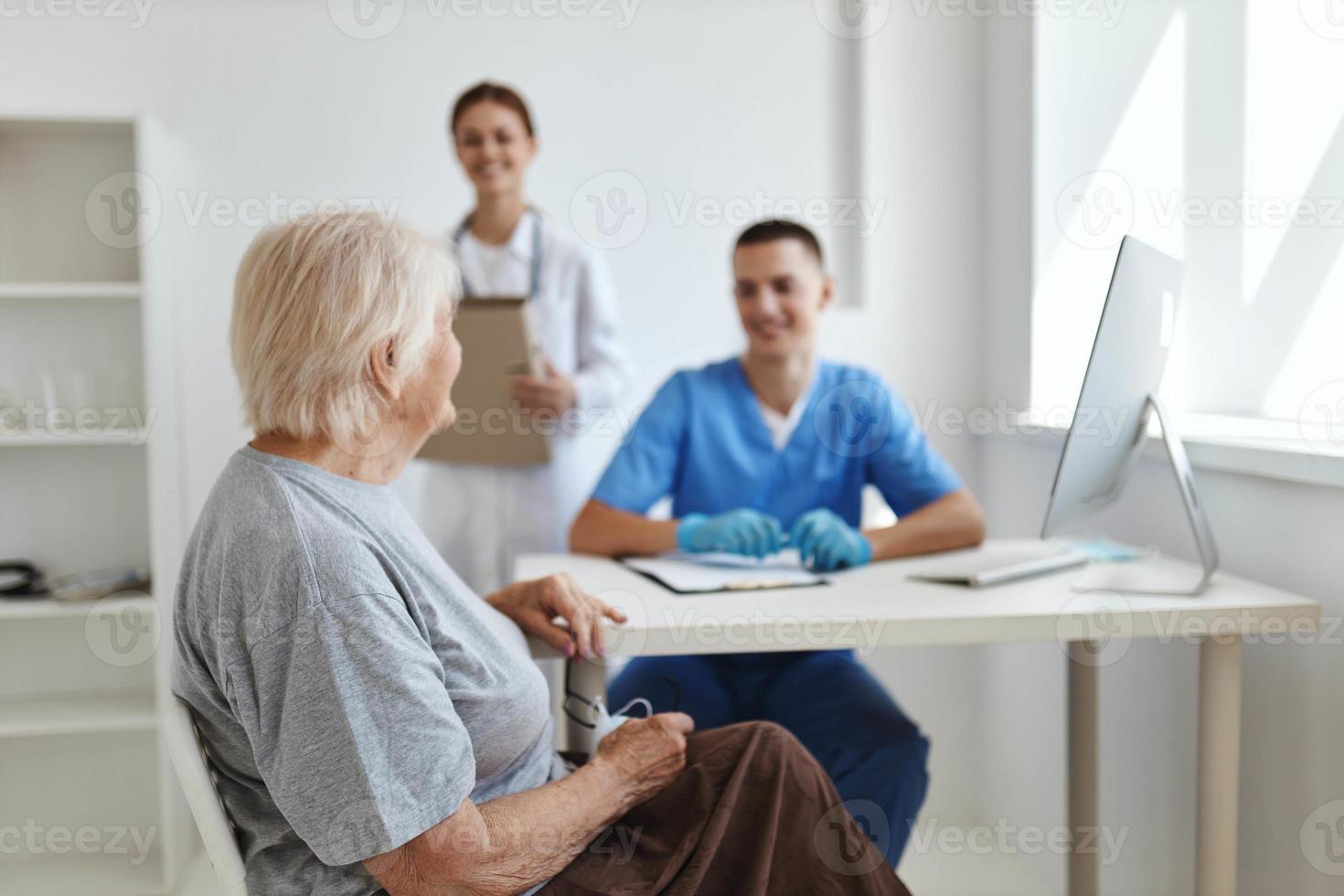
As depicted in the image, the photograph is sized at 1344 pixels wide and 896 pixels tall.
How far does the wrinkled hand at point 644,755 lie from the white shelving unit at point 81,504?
1.69 meters

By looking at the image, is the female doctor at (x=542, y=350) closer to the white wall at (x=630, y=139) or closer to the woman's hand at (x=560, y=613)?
the white wall at (x=630, y=139)

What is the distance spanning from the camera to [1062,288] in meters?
2.41

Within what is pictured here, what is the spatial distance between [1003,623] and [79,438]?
2.05 meters

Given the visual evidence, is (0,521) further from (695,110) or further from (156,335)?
(695,110)

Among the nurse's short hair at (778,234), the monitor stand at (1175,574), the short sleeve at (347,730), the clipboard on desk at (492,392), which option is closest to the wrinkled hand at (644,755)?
the short sleeve at (347,730)

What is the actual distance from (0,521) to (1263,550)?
106 inches

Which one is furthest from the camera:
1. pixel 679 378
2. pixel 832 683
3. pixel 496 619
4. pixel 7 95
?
pixel 7 95


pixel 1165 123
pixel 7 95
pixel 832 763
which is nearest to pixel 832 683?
pixel 832 763

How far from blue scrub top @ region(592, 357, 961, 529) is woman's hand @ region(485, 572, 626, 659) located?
0.61 m

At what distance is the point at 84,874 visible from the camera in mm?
2498

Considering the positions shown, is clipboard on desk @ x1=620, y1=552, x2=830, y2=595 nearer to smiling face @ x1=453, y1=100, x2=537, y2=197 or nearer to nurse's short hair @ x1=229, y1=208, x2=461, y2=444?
nurse's short hair @ x1=229, y1=208, x2=461, y2=444

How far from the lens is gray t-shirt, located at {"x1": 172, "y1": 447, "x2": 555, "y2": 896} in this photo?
0.88 m

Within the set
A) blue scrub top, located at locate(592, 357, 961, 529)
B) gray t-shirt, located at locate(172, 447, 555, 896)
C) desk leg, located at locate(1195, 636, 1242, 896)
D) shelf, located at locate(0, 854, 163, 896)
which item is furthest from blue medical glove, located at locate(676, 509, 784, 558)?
shelf, located at locate(0, 854, 163, 896)

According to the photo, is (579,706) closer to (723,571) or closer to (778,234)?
(723,571)
